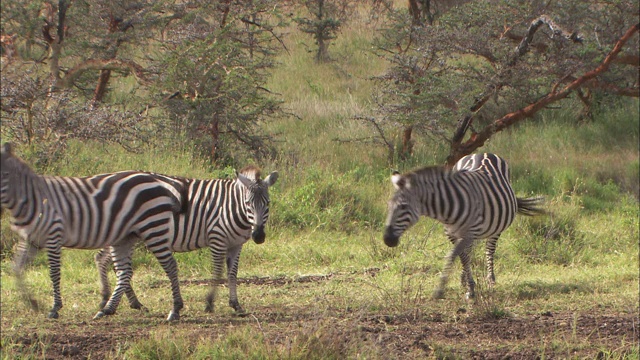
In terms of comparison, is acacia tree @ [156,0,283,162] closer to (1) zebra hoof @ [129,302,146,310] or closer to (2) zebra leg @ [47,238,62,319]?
(1) zebra hoof @ [129,302,146,310]

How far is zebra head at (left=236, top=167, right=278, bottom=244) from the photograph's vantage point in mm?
6645

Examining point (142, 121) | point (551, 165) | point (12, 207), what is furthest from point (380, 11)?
point (12, 207)

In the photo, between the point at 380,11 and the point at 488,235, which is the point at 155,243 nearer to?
the point at 488,235

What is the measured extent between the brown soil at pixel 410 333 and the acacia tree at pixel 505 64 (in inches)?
267

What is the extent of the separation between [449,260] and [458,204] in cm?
53

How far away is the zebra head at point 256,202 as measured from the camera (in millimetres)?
6645

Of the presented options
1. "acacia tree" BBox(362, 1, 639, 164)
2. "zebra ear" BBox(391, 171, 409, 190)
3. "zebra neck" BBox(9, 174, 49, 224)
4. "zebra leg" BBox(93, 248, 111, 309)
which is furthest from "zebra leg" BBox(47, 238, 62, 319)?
"acacia tree" BBox(362, 1, 639, 164)

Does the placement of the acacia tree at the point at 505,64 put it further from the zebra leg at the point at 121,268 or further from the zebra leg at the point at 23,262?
the zebra leg at the point at 23,262

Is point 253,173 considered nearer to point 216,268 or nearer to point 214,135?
point 216,268

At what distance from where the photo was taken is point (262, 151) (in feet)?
44.9

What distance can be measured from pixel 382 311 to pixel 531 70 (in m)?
7.78

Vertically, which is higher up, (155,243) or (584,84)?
(584,84)

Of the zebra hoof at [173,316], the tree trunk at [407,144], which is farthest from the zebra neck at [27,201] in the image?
the tree trunk at [407,144]

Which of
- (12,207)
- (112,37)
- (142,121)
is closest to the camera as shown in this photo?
(12,207)
